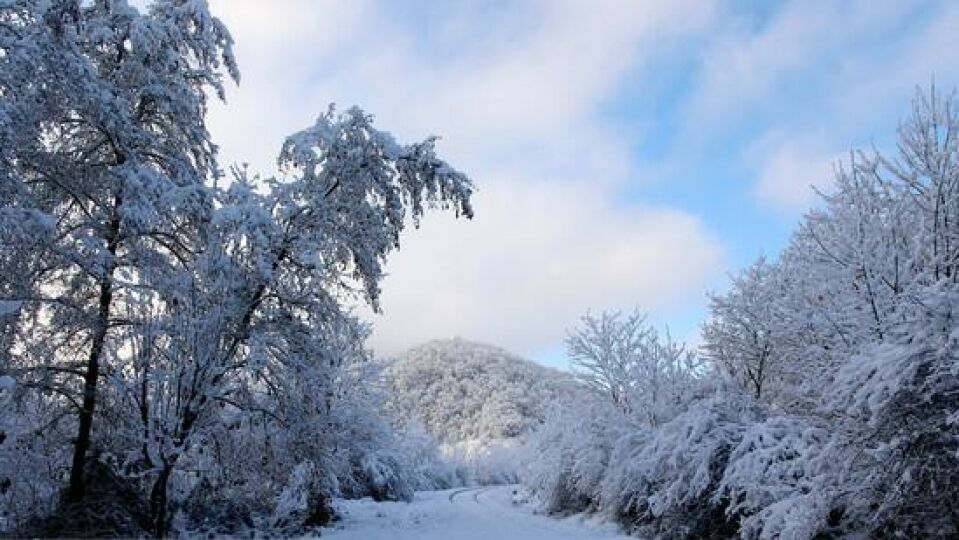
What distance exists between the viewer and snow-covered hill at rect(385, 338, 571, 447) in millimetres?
86750

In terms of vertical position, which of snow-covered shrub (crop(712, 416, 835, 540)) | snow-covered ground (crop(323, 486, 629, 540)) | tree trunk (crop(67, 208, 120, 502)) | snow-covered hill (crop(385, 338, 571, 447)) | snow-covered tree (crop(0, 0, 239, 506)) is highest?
snow-covered hill (crop(385, 338, 571, 447))

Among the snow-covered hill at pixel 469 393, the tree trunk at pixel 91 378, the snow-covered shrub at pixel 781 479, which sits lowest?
the snow-covered shrub at pixel 781 479

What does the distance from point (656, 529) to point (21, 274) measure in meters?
13.9

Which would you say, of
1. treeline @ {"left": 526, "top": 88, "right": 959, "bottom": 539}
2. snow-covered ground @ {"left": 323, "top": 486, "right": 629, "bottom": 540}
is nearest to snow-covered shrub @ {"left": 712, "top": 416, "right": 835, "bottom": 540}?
treeline @ {"left": 526, "top": 88, "right": 959, "bottom": 539}

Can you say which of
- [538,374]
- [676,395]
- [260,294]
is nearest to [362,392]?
[676,395]

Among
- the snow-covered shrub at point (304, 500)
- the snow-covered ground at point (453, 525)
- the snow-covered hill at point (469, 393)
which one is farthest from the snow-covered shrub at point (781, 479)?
the snow-covered hill at point (469, 393)

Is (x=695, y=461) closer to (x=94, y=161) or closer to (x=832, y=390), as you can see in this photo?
(x=832, y=390)

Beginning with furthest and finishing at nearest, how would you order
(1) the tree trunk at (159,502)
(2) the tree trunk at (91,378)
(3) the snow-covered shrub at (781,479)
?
(2) the tree trunk at (91,378) → (3) the snow-covered shrub at (781,479) → (1) the tree trunk at (159,502)

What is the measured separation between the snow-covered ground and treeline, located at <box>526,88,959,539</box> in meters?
1.62

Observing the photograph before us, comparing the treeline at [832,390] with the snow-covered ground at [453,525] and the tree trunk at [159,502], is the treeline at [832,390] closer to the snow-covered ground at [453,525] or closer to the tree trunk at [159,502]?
the snow-covered ground at [453,525]

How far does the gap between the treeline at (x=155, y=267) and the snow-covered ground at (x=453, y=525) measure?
14.4 feet

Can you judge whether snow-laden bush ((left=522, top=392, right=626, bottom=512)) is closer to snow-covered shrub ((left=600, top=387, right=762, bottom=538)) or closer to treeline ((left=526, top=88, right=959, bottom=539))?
treeline ((left=526, top=88, right=959, bottom=539))

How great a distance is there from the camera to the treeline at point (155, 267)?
9.16 m

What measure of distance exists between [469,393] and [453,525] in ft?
255
